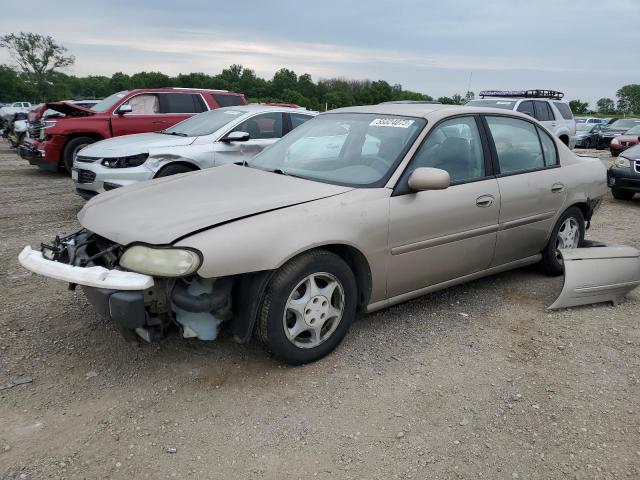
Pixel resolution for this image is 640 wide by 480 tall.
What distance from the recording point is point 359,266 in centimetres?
336

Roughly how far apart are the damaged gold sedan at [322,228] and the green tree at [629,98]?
252 ft

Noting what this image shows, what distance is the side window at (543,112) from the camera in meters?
13.2

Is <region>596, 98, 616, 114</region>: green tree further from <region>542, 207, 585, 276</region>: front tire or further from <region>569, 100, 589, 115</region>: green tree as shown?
<region>542, 207, 585, 276</region>: front tire

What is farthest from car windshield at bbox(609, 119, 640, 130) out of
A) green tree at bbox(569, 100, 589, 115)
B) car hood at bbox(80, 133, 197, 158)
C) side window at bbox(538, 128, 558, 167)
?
green tree at bbox(569, 100, 589, 115)

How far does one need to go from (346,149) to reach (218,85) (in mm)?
41750

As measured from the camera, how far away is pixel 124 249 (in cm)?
295

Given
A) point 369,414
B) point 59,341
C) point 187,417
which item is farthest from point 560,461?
point 59,341

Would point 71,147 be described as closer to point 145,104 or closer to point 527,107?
point 145,104

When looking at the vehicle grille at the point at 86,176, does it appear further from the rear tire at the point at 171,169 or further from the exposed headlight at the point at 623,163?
the exposed headlight at the point at 623,163

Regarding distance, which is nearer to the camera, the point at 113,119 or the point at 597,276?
the point at 597,276

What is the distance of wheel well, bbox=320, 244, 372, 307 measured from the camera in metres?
3.28

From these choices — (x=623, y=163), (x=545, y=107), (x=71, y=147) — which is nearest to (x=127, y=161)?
(x=71, y=147)

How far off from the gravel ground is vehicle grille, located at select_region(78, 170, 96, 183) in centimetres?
272

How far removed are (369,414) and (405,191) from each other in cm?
145
